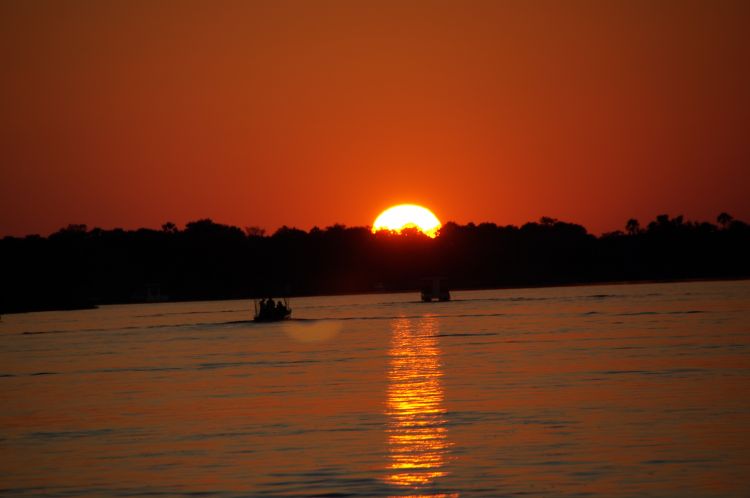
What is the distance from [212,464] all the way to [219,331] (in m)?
91.3

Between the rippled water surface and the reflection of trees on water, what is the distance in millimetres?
115

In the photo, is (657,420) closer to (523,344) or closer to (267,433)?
(267,433)

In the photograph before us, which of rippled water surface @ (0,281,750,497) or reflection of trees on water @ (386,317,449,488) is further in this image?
reflection of trees on water @ (386,317,449,488)

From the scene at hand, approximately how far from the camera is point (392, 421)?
132 feet

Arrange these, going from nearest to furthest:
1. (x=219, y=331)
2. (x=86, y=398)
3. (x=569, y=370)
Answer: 1. (x=86, y=398)
2. (x=569, y=370)
3. (x=219, y=331)

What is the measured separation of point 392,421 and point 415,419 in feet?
2.97

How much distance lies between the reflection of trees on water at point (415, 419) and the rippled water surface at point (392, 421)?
0.12m

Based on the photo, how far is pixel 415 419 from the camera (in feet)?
133

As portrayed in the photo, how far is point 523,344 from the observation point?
80625mm

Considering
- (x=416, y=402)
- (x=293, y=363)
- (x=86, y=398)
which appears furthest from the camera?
(x=293, y=363)

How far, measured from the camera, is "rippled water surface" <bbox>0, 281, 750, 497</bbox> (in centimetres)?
2933

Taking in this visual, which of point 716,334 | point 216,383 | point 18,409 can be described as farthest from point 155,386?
point 716,334

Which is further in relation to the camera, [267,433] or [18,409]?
[18,409]

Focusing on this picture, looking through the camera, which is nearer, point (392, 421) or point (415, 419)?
point (392, 421)
